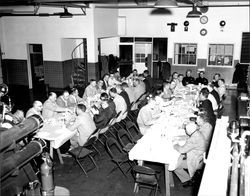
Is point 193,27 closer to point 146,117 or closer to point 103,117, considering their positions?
point 146,117

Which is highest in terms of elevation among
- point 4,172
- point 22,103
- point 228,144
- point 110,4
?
point 110,4

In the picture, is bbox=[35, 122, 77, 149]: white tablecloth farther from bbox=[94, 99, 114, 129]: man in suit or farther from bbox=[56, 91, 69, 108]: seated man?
bbox=[56, 91, 69, 108]: seated man

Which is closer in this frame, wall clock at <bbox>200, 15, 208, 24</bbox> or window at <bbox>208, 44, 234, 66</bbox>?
wall clock at <bbox>200, 15, 208, 24</bbox>

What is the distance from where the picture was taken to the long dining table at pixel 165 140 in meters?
5.30

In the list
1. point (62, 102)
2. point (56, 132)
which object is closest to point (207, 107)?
point (56, 132)

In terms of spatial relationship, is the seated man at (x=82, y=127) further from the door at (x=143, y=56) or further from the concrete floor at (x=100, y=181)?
the door at (x=143, y=56)

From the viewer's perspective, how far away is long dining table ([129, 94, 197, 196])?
5.30 m

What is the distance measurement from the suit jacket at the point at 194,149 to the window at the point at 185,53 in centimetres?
1121

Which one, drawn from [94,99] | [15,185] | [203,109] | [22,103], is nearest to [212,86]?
[203,109]

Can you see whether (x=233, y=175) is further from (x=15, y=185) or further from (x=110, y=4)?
(x=110, y=4)

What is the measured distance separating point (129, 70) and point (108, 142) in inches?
476

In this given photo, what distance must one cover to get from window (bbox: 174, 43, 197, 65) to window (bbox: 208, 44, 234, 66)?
82cm

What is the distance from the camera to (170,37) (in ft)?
52.9

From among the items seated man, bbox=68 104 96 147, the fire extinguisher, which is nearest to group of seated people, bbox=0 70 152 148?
seated man, bbox=68 104 96 147
